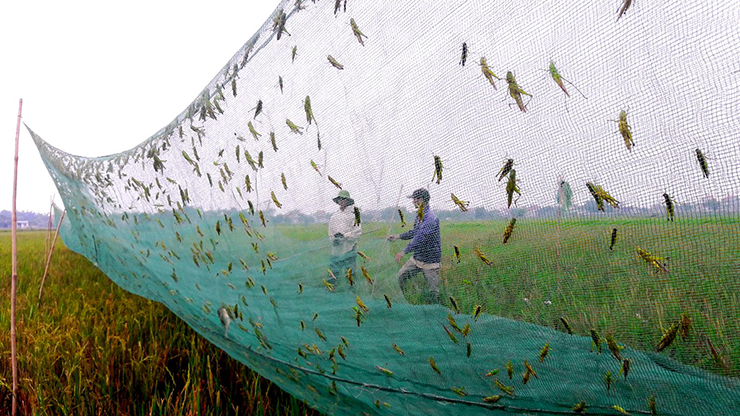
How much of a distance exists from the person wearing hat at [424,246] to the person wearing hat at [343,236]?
0.54 feet

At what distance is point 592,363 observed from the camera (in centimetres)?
89

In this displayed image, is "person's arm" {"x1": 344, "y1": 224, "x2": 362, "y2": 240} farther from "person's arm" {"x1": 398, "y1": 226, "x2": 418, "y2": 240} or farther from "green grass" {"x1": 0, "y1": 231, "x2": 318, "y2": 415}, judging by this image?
"green grass" {"x1": 0, "y1": 231, "x2": 318, "y2": 415}

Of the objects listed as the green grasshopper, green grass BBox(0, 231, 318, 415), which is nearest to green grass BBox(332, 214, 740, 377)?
the green grasshopper

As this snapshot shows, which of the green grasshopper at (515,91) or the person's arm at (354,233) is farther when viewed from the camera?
the person's arm at (354,233)

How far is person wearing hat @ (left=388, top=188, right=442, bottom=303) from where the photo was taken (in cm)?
99

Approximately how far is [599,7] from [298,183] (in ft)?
3.00

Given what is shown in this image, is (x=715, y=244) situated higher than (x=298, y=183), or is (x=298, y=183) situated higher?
(x=298, y=183)

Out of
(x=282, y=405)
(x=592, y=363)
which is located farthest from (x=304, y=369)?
(x=592, y=363)

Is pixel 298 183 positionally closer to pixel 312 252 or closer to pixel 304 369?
pixel 312 252

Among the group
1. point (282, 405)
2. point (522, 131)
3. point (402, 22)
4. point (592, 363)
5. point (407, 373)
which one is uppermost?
point (402, 22)

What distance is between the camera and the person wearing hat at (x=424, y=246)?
99cm

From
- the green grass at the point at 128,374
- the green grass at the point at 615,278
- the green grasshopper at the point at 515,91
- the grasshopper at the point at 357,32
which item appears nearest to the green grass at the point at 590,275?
the green grass at the point at 615,278

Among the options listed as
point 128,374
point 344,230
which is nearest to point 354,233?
point 344,230

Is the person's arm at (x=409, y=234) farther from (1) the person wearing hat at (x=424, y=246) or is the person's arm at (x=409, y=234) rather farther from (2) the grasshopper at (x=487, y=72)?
(2) the grasshopper at (x=487, y=72)
